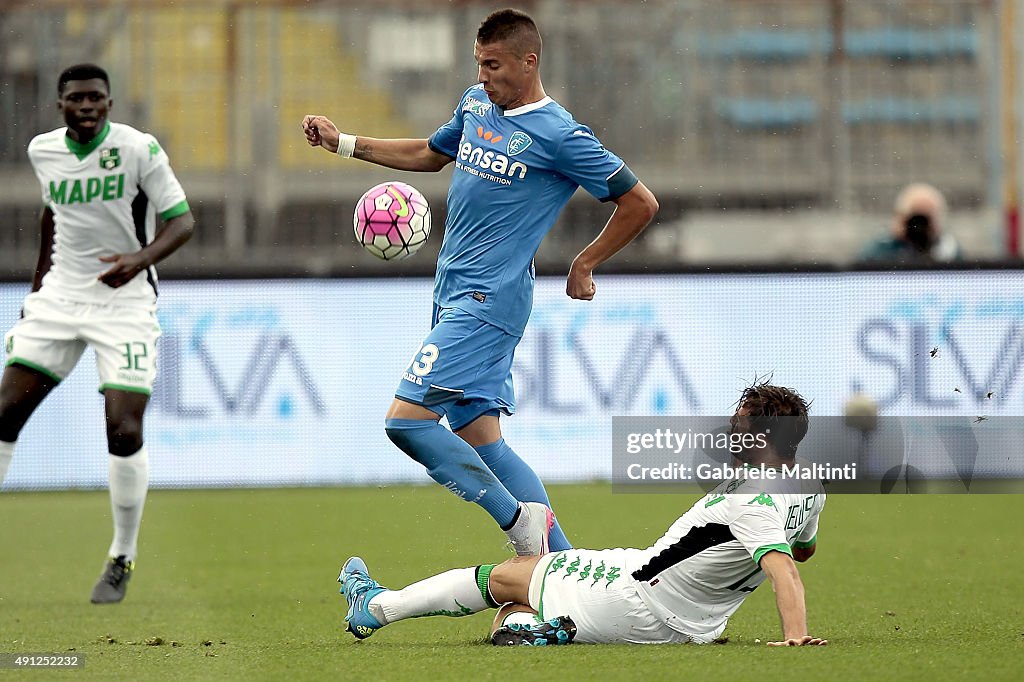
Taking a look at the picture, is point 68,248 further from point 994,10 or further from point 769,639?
point 994,10

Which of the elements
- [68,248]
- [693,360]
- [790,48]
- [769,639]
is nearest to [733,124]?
[790,48]

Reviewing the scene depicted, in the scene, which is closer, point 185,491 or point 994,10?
point 185,491

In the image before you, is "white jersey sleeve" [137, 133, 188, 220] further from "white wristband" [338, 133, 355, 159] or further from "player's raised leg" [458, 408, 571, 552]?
"player's raised leg" [458, 408, 571, 552]

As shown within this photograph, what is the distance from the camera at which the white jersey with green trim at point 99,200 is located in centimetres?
684

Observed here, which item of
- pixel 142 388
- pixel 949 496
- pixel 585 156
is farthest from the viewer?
pixel 949 496

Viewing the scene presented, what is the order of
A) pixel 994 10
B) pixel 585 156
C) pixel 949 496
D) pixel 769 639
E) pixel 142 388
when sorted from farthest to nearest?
1. pixel 994 10
2. pixel 949 496
3. pixel 142 388
4. pixel 585 156
5. pixel 769 639

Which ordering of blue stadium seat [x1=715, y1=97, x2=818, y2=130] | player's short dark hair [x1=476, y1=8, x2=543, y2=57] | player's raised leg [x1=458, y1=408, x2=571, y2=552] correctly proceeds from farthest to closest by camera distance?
blue stadium seat [x1=715, y1=97, x2=818, y2=130]
player's raised leg [x1=458, y1=408, x2=571, y2=552]
player's short dark hair [x1=476, y1=8, x2=543, y2=57]

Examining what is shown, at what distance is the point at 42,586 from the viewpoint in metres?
6.96

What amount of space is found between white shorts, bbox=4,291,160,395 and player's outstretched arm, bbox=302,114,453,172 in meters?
1.37

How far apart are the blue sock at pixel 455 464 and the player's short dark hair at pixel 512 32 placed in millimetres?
1324

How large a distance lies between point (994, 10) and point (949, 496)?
5.10 meters

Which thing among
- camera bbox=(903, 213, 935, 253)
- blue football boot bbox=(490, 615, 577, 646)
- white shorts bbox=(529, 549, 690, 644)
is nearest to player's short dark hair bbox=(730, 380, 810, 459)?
white shorts bbox=(529, 549, 690, 644)

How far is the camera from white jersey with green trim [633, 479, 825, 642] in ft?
15.6

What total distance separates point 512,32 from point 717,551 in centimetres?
192
